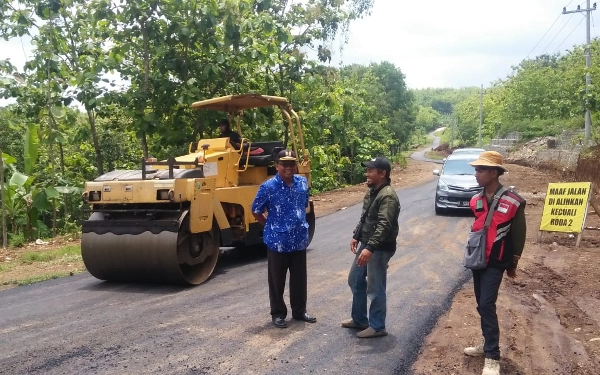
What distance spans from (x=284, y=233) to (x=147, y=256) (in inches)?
93.7

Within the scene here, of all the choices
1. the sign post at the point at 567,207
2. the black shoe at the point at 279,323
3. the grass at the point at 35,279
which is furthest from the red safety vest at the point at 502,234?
the sign post at the point at 567,207

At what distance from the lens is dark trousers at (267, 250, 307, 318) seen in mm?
6215

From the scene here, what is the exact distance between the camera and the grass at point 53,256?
1059cm

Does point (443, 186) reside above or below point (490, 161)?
below

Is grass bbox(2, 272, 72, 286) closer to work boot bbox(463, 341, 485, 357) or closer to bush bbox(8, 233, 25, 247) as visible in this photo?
bush bbox(8, 233, 25, 247)

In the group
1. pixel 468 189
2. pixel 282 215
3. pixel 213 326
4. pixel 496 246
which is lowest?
pixel 213 326

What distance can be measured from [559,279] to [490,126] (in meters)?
60.0

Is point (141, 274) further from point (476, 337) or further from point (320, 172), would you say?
point (320, 172)

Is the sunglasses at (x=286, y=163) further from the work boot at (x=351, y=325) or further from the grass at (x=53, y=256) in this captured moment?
the grass at (x=53, y=256)

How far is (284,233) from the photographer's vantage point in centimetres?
618

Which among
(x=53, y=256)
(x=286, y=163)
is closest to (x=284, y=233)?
(x=286, y=163)

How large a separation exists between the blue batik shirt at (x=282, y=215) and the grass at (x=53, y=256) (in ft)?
18.1

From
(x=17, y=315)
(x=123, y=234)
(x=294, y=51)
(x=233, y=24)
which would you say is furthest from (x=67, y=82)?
(x=17, y=315)

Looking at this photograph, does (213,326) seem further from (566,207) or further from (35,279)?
(566,207)
